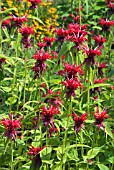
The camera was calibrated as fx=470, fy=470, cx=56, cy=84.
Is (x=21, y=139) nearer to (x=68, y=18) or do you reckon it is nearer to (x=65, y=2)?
(x=68, y=18)

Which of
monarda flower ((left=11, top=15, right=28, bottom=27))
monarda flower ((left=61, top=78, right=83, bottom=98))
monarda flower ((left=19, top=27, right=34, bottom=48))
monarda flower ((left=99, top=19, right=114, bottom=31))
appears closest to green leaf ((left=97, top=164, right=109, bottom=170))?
monarda flower ((left=61, top=78, right=83, bottom=98))

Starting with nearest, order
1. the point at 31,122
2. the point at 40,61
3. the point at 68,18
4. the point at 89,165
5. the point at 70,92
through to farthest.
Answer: the point at 70,92
the point at 40,61
the point at 89,165
the point at 31,122
the point at 68,18

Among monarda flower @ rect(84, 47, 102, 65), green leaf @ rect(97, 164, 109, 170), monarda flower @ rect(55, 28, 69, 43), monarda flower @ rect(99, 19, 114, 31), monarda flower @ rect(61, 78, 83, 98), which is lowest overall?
green leaf @ rect(97, 164, 109, 170)

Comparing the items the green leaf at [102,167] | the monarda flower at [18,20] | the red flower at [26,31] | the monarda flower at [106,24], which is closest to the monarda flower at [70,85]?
the green leaf at [102,167]

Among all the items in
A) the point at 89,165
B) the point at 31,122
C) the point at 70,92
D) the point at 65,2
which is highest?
the point at 65,2

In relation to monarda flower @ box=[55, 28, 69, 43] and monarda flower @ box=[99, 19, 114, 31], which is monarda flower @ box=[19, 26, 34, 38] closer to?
monarda flower @ box=[55, 28, 69, 43]

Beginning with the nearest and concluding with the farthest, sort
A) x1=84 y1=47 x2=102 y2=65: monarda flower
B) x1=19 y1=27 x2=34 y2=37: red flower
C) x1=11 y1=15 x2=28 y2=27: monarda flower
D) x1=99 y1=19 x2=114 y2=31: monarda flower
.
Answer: x1=84 y1=47 x2=102 y2=65: monarda flower
x1=19 y1=27 x2=34 y2=37: red flower
x1=11 y1=15 x2=28 y2=27: monarda flower
x1=99 y1=19 x2=114 y2=31: monarda flower

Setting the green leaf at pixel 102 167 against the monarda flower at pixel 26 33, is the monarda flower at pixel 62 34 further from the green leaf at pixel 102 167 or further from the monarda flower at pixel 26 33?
the green leaf at pixel 102 167

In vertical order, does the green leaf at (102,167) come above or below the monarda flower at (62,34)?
below

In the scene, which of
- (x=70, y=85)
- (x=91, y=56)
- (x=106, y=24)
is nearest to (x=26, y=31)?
(x=91, y=56)

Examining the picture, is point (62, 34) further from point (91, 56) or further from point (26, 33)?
point (91, 56)

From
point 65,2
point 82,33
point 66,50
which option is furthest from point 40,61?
point 65,2
